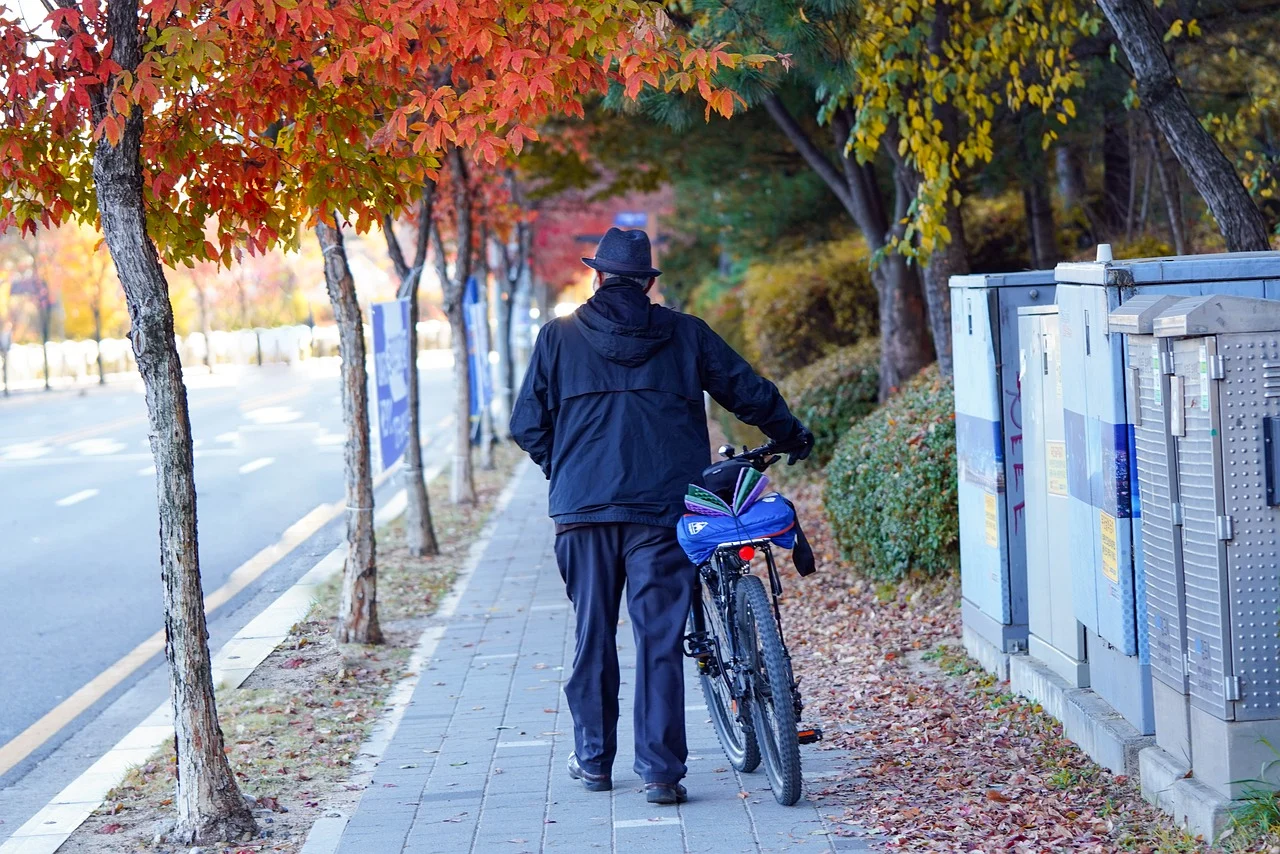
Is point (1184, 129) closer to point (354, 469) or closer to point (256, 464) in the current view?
point (354, 469)

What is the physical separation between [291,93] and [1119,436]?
3337 millimetres

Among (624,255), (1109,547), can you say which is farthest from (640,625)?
(1109,547)

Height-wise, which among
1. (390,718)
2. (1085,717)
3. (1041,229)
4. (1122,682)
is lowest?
(390,718)

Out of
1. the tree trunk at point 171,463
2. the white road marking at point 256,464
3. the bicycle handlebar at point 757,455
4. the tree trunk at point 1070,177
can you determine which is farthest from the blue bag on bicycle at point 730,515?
the white road marking at point 256,464

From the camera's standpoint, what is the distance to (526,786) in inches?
207

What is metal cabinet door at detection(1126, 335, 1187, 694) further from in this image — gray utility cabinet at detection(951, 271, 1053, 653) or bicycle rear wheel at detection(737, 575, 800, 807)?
gray utility cabinet at detection(951, 271, 1053, 653)

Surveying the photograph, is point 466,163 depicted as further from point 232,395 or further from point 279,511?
point 232,395

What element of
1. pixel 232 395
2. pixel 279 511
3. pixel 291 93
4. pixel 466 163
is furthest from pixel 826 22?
pixel 232 395

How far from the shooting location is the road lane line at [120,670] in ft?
23.1

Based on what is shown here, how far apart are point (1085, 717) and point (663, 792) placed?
154 centimetres

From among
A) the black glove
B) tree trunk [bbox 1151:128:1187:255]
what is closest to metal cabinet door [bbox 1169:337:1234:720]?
the black glove

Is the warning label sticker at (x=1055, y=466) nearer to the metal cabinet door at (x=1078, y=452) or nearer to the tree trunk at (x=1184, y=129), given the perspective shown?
the metal cabinet door at (x=1078, y=452)

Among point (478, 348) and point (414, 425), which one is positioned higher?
point (478, 348)

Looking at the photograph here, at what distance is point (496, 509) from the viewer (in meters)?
14.8
